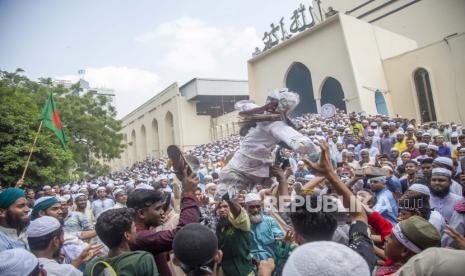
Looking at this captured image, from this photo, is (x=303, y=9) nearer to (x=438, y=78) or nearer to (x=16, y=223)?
(x=438, y=78)

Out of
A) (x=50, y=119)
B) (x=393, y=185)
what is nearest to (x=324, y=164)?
(x=393, y=185)

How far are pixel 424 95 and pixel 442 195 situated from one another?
17914 millimetres

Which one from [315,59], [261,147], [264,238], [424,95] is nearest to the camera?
[261,147]

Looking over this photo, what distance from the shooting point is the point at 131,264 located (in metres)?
1.84

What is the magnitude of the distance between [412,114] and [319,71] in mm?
5987

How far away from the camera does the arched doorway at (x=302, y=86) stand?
2427 centimetres

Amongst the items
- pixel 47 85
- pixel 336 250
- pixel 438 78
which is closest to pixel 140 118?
pixel 47 85

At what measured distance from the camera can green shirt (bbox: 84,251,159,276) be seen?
183cm

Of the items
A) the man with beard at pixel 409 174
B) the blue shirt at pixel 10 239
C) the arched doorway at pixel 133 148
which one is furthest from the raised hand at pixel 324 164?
the arched doorway at pixel 133 148

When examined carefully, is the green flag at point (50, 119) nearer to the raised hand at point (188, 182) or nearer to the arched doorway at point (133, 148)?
the raised hand at point (188, 182)

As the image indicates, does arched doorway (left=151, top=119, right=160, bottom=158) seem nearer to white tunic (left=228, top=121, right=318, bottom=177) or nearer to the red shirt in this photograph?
white tunic (left=228, top=121, right=318, bottom=177)

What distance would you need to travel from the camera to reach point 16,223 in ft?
10.3

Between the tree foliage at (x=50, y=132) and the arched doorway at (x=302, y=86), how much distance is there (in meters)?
12.8

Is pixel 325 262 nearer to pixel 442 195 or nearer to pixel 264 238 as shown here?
pixel 264 238
